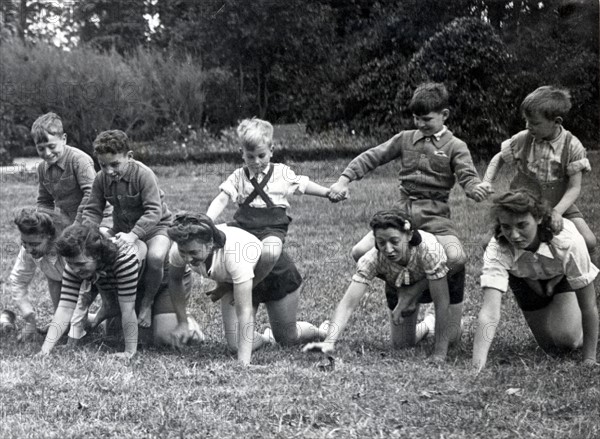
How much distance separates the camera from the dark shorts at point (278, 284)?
492 cm

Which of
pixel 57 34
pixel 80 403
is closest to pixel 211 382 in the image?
pixel 80 403

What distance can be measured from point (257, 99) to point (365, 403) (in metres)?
8.10

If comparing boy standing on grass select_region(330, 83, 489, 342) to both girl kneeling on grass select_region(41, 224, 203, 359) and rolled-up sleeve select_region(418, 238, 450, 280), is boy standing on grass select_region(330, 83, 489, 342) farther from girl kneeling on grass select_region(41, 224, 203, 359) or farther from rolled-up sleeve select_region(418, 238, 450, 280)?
girl kneeling on grass select_region(41, 224, 203, 359)

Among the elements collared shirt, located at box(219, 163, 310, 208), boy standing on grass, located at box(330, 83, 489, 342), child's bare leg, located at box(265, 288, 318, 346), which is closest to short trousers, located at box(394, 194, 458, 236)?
boy standing on grass, located at box(330, 83, 489, 342)

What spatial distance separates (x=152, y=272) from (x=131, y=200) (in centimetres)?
49

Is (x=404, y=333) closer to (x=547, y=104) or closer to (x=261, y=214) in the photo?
(x=261, y=214)

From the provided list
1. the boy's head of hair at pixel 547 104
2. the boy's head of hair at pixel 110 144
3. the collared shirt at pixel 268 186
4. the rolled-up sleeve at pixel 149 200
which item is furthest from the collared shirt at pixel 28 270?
the boy's head of hair at pixel 547 104

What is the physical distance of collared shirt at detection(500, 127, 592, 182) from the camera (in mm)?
4621

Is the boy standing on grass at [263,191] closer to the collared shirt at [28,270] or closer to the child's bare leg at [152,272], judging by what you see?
the child's bare leg at [152,272]

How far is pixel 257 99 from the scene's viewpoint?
1128cm

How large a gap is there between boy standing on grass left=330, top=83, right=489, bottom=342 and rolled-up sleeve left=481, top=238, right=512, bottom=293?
0.32 metres

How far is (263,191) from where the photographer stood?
191 inches

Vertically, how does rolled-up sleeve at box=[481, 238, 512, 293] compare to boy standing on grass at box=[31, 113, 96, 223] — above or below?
below

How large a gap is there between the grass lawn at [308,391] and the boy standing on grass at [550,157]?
92 centimetres
